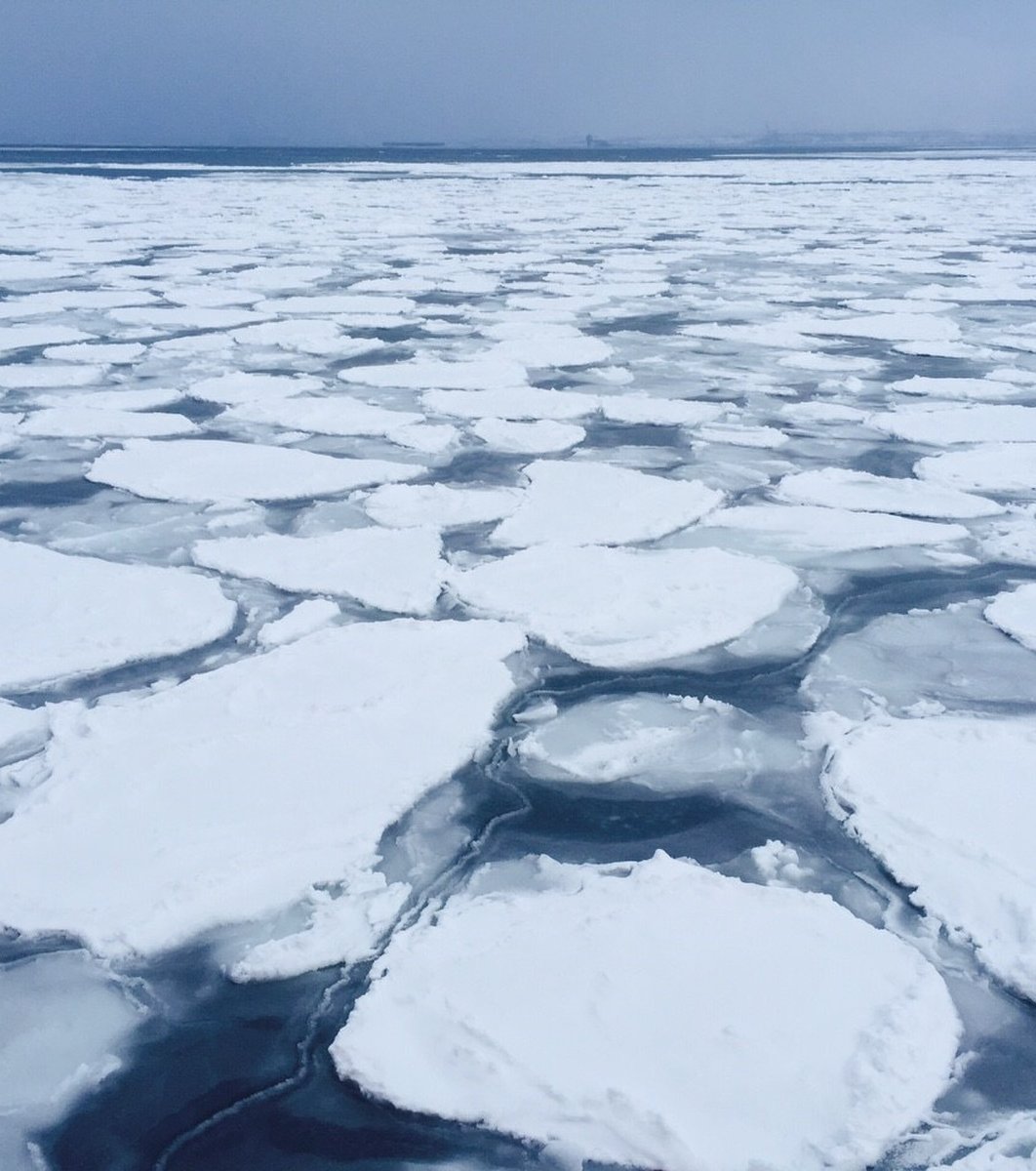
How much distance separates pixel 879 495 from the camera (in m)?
2.36

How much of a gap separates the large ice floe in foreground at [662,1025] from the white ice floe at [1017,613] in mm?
846

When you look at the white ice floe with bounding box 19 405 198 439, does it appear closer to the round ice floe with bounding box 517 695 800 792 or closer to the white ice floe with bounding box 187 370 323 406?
the white ice floe with bounding box 187 370 323 406

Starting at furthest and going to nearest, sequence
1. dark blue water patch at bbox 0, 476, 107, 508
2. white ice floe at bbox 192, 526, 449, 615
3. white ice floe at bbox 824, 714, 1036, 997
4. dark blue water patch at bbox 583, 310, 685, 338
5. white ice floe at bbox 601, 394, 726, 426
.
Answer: dark blue water patch at bbox 583, 310, 685, 338
white ice floe at bbox 601, 394, 726, 426
dark blue water patch at bbox 0, 476, 107, 508
white ice floe at bbox 192, 526, 449, 615
white ice floe at bbox 824, 714, 1036, 997

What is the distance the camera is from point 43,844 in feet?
3.87

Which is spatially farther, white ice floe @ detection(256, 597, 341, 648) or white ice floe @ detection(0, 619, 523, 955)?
white ice floe @ detection(256, 597, 341, 648)

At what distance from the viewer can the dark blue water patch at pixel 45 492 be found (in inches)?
92.2

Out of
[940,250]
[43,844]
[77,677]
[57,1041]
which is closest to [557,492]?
[77,677]

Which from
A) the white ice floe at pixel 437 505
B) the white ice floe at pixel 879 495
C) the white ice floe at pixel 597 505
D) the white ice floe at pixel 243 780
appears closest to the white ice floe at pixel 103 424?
the white ice floe at pixel 437 505

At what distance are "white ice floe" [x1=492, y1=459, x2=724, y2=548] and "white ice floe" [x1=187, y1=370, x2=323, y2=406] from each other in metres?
1.11

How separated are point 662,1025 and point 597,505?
147 centimetres

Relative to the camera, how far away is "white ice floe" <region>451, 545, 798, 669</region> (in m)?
1.69

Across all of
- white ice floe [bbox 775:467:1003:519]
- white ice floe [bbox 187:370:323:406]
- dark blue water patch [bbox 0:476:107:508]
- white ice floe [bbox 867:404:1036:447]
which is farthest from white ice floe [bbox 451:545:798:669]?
white ice floe [bbox 187:370:323:406]

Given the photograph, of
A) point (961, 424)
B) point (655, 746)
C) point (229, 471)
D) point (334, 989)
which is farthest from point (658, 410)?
point (334, 989)

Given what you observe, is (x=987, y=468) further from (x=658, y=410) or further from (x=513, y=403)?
(x=513, y=403)
